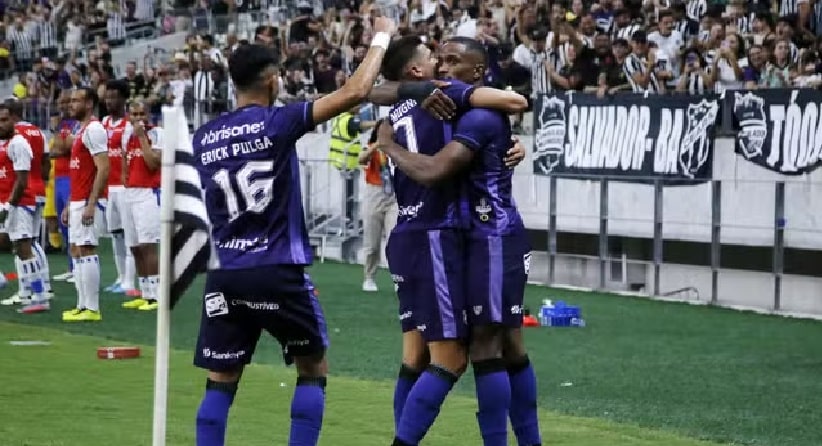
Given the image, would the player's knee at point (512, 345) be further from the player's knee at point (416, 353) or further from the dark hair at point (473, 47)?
the dark hair at point (473, 47)

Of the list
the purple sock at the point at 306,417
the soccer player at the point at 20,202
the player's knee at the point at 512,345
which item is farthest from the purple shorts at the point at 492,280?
the soccer player at the point at 20,202

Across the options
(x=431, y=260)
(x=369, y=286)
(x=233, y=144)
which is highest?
(x=233, y=144)

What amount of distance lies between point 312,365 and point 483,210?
1.24 meters

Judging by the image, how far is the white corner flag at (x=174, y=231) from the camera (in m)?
6.81

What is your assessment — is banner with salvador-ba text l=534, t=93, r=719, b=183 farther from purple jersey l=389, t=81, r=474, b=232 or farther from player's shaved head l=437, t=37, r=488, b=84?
purple jersey l=389, t=81, r=474, b=232

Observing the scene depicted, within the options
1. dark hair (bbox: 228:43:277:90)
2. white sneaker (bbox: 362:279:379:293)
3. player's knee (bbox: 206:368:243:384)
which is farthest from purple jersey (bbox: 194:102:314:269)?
white sneaker (bbox: 362:279:379:293)

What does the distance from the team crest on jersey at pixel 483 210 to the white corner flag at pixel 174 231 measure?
201cm

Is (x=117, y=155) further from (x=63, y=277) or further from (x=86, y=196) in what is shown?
(x=63, y=277)

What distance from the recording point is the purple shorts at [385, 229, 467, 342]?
868 centimetres

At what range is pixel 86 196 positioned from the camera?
18484 mm

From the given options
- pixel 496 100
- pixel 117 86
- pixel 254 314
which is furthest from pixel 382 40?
pixel 117 86

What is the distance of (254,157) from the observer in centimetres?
805

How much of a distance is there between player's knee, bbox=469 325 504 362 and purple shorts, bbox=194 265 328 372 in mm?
871

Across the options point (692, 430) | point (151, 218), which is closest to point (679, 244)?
point (151, 218)
